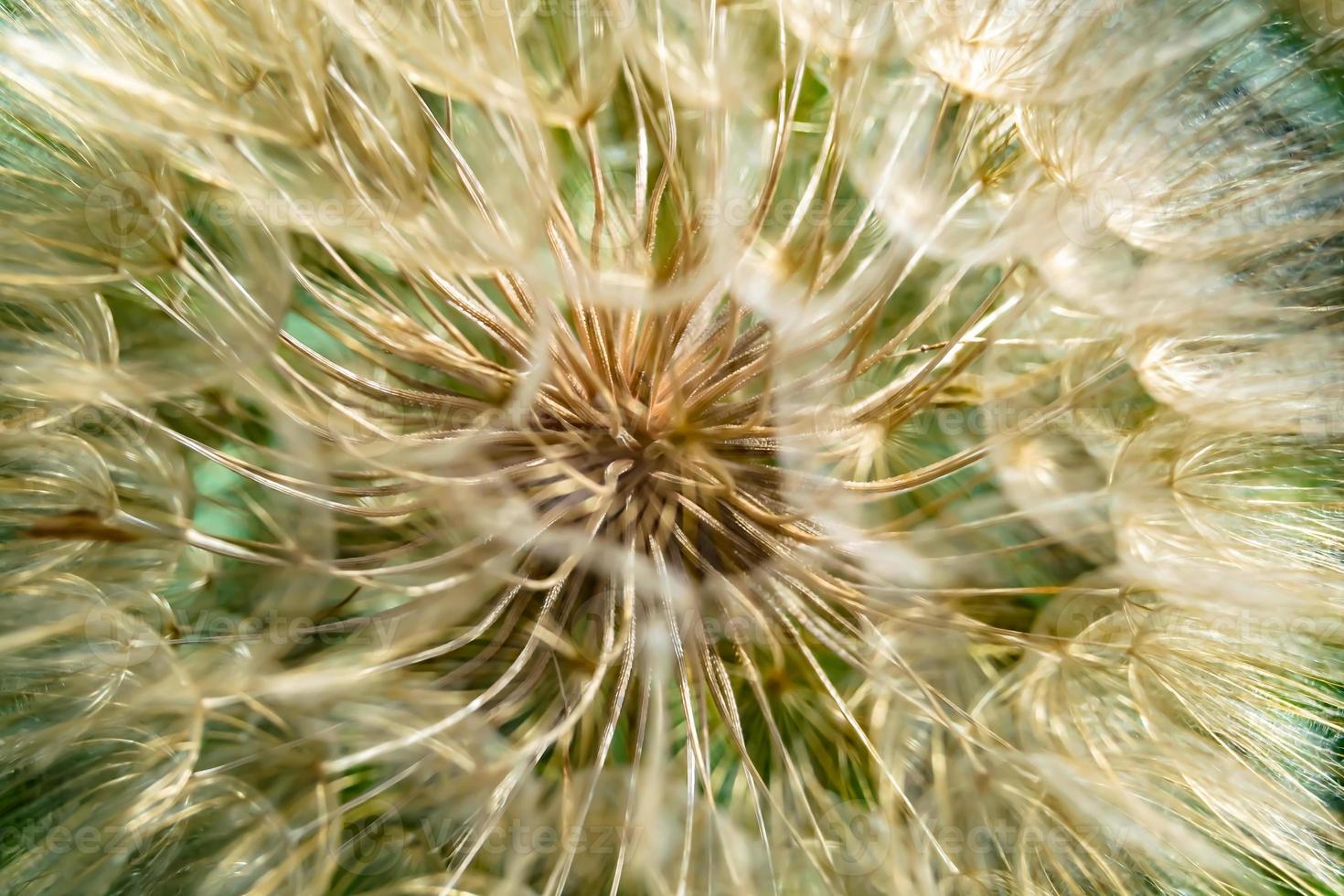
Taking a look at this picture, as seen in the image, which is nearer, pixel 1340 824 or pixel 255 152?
pixel 255 152

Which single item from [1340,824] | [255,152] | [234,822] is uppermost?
[255,152]

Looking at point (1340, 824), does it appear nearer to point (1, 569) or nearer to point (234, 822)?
point (234, 822)

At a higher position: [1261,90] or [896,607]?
[1261,90]

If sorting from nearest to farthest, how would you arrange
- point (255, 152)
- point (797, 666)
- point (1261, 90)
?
point (255, 152) < point (1261, 90) < point (797, 666)

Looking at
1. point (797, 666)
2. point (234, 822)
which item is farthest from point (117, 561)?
point (797, 666)

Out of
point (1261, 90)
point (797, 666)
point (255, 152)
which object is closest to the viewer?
point (255, 152)

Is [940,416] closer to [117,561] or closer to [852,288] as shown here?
[852,288]
